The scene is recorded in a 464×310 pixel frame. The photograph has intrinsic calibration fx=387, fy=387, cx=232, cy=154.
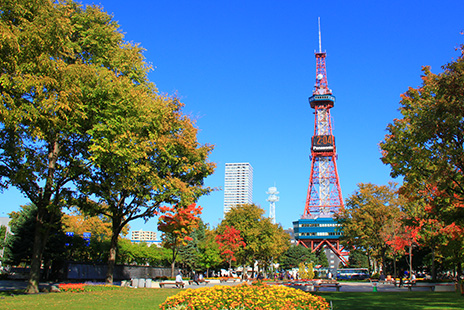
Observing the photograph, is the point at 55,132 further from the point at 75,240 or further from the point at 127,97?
the point at 75,240

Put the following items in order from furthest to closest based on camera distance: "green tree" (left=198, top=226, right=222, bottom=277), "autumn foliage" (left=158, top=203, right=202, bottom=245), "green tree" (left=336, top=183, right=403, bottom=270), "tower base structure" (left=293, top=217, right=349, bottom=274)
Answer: "tower base structure" (left=293, top=217, right=349, bottom=274), "green tree" (left=198, top=226, right=222, bottom=277), "green tree" (left=336, top=183, right=403, bottom=270), "autumn foliage" (left=158, top=203, right=202, bottom=245)

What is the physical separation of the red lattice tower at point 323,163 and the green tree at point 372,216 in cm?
6810

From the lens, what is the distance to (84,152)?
23250 mm

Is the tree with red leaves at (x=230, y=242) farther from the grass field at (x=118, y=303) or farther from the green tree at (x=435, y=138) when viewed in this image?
the grass field at (x=118, y=303)

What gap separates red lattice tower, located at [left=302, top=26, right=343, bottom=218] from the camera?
123 metres

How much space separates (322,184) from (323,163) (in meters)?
7.31

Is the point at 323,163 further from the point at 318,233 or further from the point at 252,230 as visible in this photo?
the point at 252,230

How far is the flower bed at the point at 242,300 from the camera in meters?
11.5

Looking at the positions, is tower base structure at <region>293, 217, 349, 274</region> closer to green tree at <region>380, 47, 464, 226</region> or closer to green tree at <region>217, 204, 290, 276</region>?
green tree at <region>217, 204, 290, 276</region>

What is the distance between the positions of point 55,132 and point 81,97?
2.44 metres

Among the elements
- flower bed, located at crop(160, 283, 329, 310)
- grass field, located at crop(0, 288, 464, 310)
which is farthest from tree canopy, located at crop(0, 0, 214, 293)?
flower bed, located at crop(160, 283, 329, 310)

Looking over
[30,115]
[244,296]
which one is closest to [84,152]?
[30,115]

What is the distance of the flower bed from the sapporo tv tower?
103997 mm

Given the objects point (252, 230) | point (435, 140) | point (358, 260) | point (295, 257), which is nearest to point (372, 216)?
point (252, 230)
